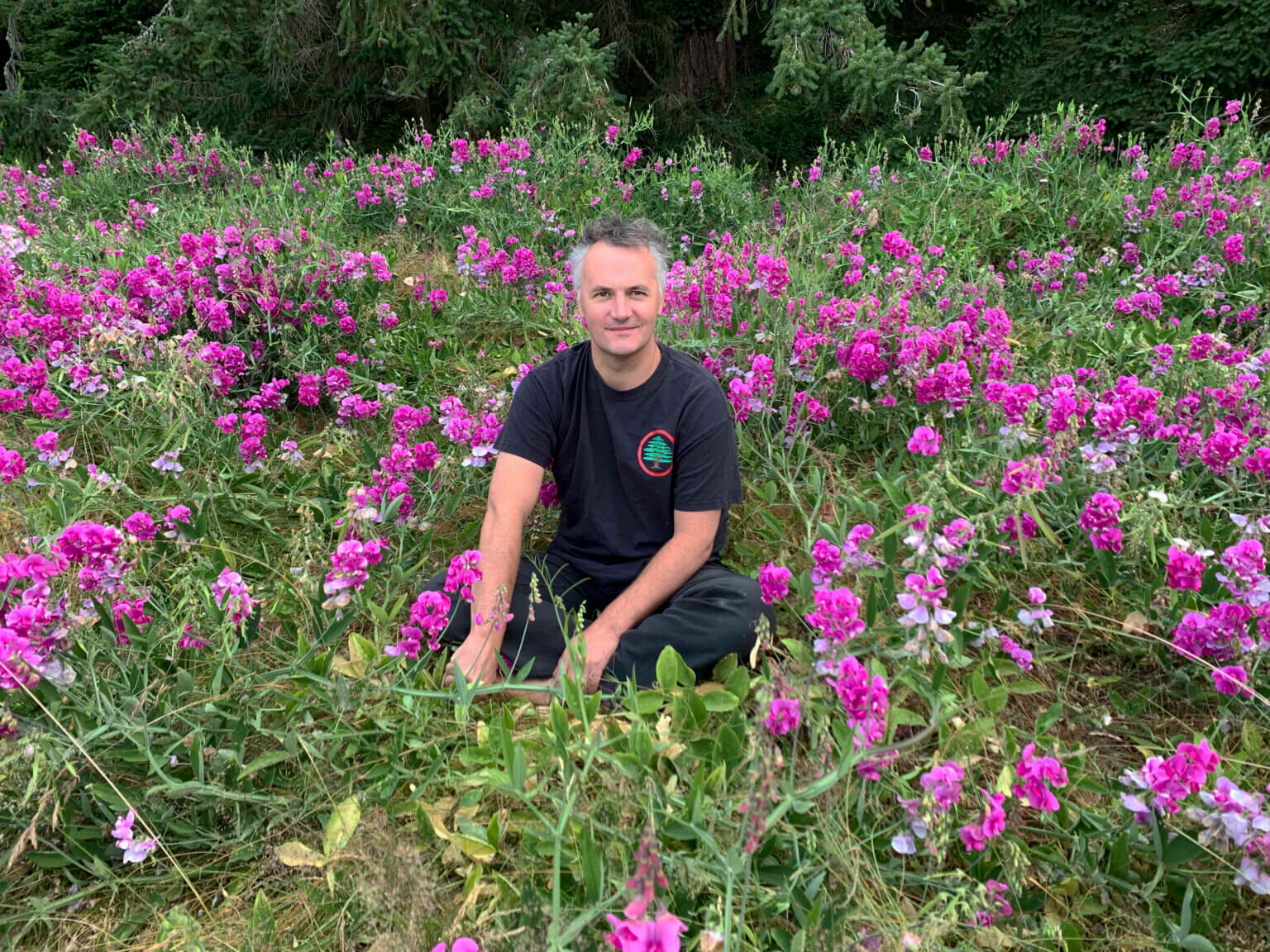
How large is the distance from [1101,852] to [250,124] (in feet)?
32.2

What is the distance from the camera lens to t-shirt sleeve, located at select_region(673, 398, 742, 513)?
231cm

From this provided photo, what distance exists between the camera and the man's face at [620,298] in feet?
7.33

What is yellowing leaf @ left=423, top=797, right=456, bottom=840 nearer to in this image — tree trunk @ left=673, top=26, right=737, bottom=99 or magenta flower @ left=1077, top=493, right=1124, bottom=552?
magenta flower @ left=1077, top=493, right=1124, bottom=552

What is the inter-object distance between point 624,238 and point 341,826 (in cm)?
161

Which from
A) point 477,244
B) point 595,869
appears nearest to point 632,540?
point 595,869

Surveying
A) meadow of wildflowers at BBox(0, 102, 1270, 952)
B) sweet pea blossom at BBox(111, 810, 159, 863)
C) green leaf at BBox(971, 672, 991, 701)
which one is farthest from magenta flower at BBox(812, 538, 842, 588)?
sweet pea blossom at BBox(111, 810, 159, 863)

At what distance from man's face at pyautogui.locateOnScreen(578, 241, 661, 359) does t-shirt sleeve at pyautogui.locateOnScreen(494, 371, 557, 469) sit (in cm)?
27

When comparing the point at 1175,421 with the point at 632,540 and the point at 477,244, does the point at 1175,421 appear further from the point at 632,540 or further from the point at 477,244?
the point at 477,244

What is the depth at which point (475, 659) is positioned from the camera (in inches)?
84.0

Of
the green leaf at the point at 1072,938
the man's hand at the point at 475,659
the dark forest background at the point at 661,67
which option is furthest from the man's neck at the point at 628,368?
the dark forest background at the point at 661,67

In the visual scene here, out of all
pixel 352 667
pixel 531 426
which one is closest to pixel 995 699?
pixel 531 426

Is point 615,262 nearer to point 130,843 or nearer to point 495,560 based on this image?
point 495,560

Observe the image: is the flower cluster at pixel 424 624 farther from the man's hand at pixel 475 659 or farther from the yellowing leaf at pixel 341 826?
the yellowing leaf at pixel 341 826

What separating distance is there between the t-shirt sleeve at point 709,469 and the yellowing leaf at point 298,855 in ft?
4.01
